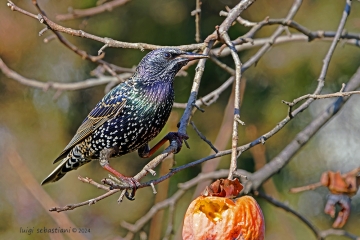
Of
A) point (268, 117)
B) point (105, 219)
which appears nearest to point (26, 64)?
point (105, 219)

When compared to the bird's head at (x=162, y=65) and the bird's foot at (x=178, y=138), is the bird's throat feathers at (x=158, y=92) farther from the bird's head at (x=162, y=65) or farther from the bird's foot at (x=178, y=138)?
the bird's foot at (x=178, y=138)

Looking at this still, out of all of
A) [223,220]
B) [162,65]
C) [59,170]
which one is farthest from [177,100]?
[223,220]

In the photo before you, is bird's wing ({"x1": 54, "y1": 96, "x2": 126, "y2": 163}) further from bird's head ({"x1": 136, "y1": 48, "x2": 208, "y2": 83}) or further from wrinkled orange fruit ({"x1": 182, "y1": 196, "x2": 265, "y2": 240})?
wrinkled orange fruit ({"x1": 182, "y1": 196, "x2": 265, "y2": 240})

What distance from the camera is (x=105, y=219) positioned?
5.46 metres

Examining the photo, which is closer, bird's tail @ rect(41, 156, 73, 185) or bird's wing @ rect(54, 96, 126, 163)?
bird's wing @ rect(54, 96, 126, 163)

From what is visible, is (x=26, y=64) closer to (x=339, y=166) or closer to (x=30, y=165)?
(x=30, y=165)

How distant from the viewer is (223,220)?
6.00 feet

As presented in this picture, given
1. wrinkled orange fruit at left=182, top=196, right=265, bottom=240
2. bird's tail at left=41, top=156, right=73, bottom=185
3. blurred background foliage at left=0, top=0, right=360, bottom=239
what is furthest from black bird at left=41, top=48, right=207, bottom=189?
blurred background foliage at left=0, top=0, right=360, bottom=239

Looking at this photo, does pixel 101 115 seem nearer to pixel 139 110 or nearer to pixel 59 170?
pixel 139 110

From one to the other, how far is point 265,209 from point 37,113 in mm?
2420

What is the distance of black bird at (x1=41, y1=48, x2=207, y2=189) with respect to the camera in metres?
2.92

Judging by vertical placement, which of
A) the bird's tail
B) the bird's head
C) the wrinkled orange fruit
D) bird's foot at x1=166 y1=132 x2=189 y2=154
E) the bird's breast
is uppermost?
the bird's head

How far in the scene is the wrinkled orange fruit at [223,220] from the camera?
182cm

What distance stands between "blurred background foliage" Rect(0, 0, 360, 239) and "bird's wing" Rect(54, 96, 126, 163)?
1.77 m
